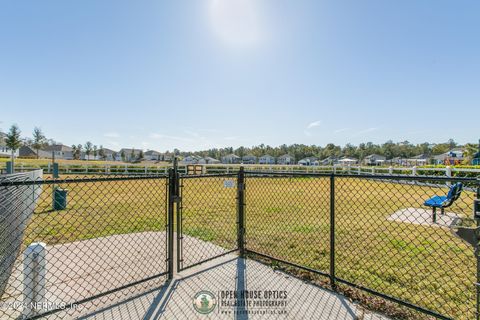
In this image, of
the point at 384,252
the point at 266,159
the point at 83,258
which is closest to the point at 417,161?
the point at 266,159

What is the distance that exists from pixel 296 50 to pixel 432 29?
5028mm

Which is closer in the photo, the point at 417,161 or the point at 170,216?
the point at 170,216

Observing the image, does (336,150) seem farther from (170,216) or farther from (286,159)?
(170,216)

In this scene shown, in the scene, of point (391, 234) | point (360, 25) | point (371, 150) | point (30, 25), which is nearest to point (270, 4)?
point (360, 25)

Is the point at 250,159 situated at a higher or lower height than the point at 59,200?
higher

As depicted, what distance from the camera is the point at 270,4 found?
6.19 meters

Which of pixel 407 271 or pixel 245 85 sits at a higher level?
pixel 245 85

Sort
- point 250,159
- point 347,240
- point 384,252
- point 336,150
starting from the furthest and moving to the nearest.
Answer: point 250,159
point 336,150
point 347,240
point 384,252

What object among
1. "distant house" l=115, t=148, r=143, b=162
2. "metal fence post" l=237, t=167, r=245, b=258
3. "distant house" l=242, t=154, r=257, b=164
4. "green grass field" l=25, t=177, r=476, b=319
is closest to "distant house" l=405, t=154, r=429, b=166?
"distant house" l=242, t=154, r=257, b=164

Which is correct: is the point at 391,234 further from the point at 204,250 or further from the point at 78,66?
the point at 78,66

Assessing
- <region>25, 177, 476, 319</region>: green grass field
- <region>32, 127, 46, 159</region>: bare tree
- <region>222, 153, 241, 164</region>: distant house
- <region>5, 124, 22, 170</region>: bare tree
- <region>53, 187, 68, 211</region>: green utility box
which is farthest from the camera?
<region>222, 153, 241, 164</region>: distant house

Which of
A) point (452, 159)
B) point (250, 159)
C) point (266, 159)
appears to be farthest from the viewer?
point (266, 159)

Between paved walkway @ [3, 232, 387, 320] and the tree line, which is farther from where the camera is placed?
the tree line

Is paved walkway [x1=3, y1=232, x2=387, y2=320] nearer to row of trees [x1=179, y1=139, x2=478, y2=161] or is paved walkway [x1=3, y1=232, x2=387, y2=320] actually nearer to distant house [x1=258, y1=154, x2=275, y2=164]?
row of trees [x1=179, y1=139, x2=478, y2=161]
